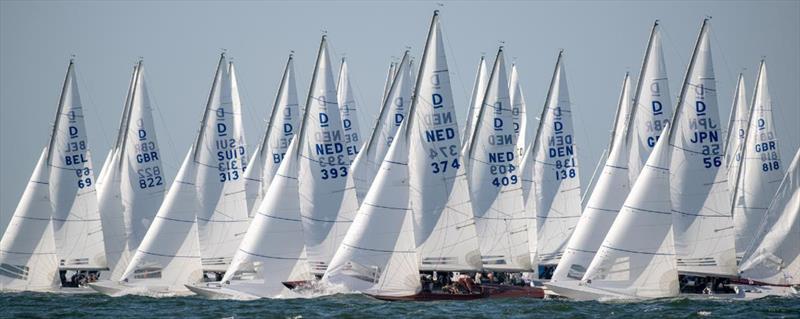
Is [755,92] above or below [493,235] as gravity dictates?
above

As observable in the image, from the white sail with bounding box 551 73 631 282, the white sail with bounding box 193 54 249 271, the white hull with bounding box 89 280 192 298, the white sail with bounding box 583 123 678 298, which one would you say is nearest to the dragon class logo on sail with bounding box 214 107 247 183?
the white sail with bounding box 193 54 249 271

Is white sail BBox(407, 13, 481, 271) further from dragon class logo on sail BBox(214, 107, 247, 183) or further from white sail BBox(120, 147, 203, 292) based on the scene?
dragon class logo on sail BBox(214, 107, 247, 183)

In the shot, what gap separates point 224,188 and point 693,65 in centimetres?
2095

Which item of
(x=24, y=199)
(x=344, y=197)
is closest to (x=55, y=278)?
(x=24, y=199)

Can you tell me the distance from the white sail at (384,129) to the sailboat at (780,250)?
14078 mm

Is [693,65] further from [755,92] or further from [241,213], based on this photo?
[241,213]

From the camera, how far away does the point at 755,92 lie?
8056cm

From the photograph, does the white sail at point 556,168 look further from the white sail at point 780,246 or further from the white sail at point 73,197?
the white sail at point 73,197

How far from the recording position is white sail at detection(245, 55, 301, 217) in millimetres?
82688

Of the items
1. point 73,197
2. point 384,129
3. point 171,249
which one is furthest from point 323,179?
point 73,197

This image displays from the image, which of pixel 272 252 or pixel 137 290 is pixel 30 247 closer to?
pixel 137 290

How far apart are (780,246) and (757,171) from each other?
7945 mm

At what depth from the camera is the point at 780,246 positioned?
7206 centimetres

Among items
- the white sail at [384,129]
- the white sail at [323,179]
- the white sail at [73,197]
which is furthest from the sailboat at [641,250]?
the white sail at [73,197]
